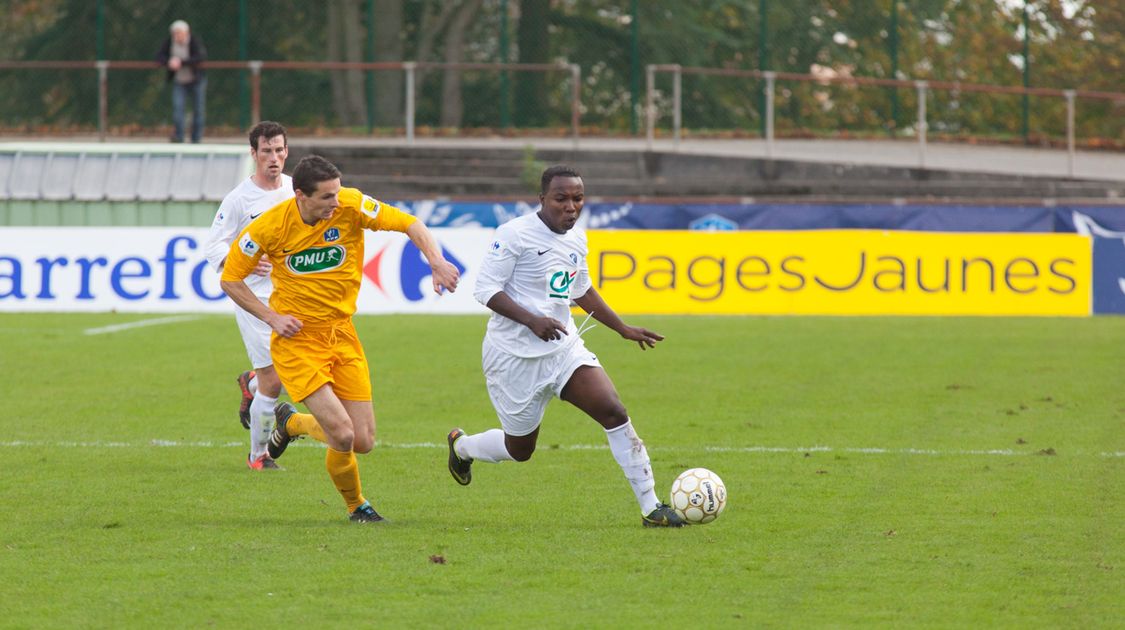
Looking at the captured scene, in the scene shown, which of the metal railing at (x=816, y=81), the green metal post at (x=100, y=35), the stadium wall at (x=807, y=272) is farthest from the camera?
the green metal post at (x=100, y=35)

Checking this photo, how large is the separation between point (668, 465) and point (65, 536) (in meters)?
3.54

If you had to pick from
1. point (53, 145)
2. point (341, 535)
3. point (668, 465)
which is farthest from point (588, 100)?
point (341, 535)

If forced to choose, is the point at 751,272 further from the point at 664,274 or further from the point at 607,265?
the point at 607,265

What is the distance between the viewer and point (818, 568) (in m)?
6.58

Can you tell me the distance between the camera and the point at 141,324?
17719 mm

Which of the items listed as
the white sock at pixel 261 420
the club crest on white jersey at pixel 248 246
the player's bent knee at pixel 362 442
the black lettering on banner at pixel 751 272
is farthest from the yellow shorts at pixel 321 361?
the black lettering on banner at pixel 751 272

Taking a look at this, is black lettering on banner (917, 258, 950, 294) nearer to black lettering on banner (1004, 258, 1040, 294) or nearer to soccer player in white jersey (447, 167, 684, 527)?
black lettering on banner (1004, 258, 1040, 294)

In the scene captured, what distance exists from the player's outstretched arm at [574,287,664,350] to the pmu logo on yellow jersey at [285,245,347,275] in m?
1.17

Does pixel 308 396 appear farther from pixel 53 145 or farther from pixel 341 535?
pixel 53 145

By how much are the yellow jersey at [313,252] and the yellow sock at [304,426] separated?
2.08 ft

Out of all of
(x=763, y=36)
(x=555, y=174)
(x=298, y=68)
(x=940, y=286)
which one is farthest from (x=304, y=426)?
(x=763, y=36)

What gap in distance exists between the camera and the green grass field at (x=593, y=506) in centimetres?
596

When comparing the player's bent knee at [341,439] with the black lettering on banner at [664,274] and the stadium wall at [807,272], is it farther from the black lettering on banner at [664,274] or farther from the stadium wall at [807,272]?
the black lettering on banner at [664,274]

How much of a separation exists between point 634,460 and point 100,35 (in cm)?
2683
